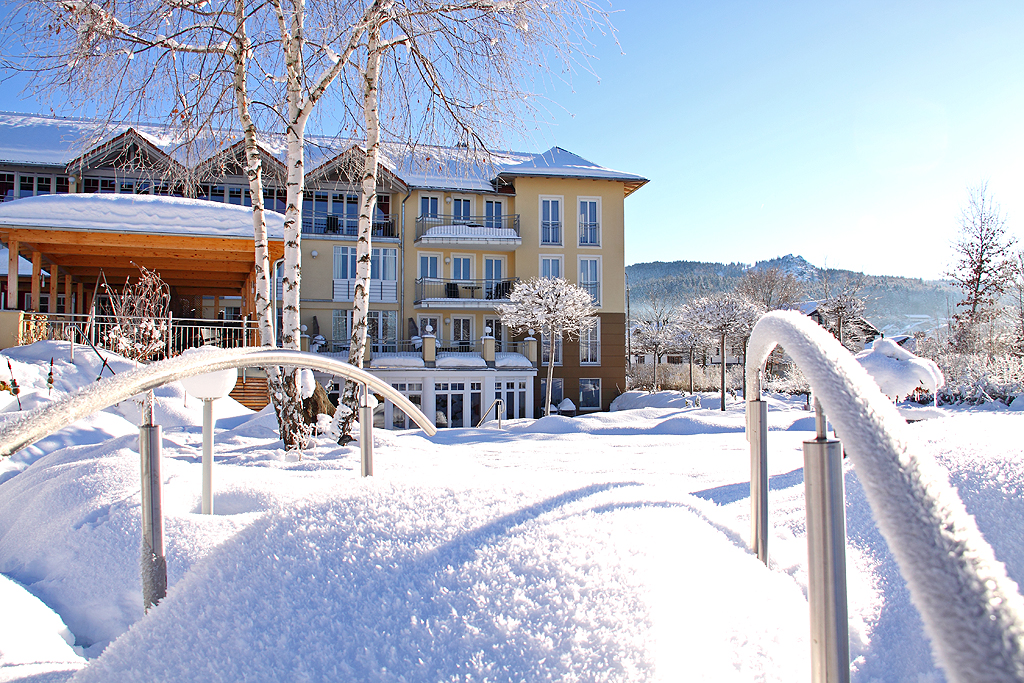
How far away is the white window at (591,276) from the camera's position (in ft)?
80.3

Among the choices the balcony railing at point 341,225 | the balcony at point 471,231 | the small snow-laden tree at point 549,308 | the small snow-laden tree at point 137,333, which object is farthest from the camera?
the balcony at point 471,231

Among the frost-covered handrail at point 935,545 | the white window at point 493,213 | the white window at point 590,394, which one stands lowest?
the white window at point 590,394

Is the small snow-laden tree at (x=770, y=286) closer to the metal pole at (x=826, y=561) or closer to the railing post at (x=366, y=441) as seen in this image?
the railing post at (x=366, y=441)

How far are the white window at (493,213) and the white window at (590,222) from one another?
3.35 meters

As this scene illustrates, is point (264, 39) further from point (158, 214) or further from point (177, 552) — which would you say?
point (158, 214)

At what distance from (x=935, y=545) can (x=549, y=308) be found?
65.4 feet

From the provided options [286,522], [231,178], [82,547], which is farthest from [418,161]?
[231,178]

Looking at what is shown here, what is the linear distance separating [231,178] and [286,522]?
23.7 meters

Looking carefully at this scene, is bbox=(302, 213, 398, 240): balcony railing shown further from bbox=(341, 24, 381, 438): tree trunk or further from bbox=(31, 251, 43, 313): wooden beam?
bbox=(341, 24, 381, 438): tree trunk

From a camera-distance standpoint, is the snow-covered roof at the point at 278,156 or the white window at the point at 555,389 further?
the white window at the point at 555,389

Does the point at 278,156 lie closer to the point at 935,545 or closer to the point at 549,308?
the point at 549,308

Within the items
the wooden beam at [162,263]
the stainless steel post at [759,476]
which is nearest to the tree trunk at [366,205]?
the stainless steel post at [759,476]

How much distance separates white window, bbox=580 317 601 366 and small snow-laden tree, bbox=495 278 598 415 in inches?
106

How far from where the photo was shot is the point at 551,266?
24.4m
